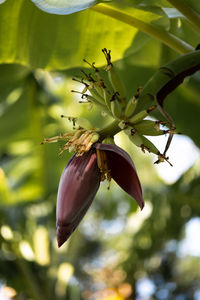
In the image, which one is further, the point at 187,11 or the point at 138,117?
the point at 187,11

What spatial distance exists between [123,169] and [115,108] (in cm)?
12

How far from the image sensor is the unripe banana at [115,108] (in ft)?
2.29

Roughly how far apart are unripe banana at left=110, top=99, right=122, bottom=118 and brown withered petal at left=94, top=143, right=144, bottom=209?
0.08 metres

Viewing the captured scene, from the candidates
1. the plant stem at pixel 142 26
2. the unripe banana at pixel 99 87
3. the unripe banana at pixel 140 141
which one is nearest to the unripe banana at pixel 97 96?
the unripe banana at pixel 99 87

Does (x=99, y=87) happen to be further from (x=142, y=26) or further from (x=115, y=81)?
(x=142, y=26)

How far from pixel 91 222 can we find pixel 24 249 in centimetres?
87

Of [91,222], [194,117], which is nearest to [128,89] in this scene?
[194,117]

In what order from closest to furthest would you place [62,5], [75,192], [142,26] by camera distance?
[75,192] → [62,5] → [142,26]

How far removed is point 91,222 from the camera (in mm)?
2924

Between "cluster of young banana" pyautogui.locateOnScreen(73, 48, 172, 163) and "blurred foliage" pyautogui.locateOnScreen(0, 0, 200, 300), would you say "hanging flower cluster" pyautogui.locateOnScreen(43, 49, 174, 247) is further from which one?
"blurred foliage" pyautogui.locateOnScreen(0, 0, 200, 300)

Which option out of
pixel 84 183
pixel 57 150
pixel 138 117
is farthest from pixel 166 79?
pixel 57 150

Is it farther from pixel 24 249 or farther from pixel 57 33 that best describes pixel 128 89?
pixel 24 249

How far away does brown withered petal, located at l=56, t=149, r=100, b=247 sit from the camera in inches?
23.3

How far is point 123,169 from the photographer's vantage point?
0.64m
